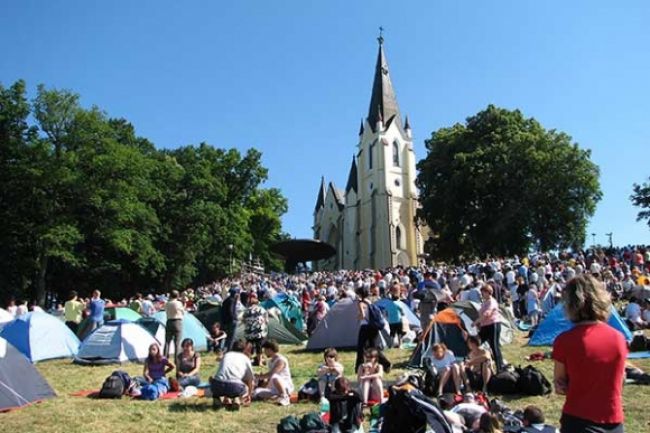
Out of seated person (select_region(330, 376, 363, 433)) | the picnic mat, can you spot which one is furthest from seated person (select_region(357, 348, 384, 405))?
the picnic mat

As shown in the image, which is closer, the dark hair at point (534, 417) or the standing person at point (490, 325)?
the dark hair at point (534, 417)

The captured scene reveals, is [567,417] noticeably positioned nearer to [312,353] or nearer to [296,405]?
[296,405]

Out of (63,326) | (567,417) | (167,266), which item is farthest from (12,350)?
(167,266)

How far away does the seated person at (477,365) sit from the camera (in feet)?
28.6

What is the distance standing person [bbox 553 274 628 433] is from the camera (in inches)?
125

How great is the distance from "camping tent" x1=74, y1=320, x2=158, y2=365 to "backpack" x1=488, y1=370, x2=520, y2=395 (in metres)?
7.90

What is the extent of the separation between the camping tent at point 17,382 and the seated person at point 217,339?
524cm

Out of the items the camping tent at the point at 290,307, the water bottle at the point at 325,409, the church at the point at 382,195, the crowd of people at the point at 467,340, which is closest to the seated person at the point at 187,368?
the crowd of people at the point at 467,340

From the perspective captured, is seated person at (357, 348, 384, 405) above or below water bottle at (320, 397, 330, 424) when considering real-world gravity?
above

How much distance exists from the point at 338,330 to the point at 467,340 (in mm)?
6086

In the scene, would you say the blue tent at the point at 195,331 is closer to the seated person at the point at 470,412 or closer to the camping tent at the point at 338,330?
the camping tent at the point at 338,330

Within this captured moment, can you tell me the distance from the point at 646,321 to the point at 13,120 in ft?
110

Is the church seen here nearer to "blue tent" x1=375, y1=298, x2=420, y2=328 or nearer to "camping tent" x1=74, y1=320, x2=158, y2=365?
"blue tent" x1=375, y1=298, x2=420, y2=328

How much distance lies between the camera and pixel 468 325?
12.4 metres
